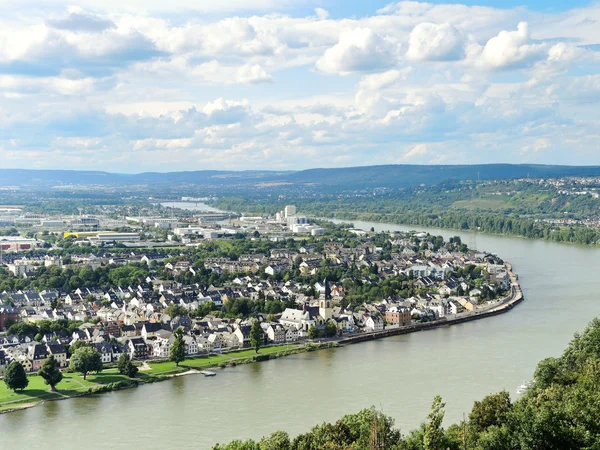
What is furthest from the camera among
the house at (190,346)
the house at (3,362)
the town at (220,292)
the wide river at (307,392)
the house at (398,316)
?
the house at (398,316)

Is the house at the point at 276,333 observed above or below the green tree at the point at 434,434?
below

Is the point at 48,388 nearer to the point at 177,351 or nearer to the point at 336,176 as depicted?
the point at 177,351

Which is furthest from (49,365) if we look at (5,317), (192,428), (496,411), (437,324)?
(437,324)

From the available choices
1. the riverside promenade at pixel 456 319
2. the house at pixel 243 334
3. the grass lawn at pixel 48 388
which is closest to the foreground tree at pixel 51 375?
the grass lawn at pixel 48 388

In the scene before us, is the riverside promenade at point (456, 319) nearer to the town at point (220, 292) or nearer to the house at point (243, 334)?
the town at point (220, 292)

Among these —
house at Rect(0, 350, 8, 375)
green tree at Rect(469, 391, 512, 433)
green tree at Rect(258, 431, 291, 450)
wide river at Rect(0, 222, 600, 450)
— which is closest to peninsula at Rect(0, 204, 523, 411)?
house at Rect(0, 350, 8, 375)

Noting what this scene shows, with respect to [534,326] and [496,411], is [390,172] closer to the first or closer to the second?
[534,326]

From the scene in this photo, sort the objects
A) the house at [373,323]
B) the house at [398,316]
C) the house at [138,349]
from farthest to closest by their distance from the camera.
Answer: the house at [398,316]
the house at [373,323]
the house at [138,349]
